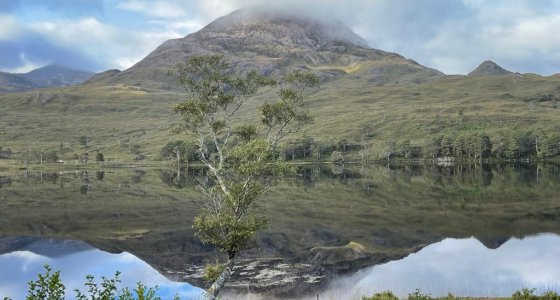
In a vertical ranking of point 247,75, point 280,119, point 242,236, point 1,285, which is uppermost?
point 247,75

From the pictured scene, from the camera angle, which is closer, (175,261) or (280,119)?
(280,119)

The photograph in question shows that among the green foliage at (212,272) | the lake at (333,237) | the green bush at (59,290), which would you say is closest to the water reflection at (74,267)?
the lake at (333,237)

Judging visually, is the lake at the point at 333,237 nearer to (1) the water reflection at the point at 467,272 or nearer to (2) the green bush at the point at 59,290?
(1) the water reflection at the point at 467,272

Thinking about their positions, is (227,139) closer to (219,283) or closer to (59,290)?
(219,283)

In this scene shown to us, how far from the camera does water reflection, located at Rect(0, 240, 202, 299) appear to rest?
1935 inches

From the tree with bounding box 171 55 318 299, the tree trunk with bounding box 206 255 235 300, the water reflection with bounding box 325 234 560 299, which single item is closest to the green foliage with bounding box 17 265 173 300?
the tree trunk with bounding box 206 255 235 300

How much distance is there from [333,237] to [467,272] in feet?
76.3

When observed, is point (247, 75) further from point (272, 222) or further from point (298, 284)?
point (272, 222)

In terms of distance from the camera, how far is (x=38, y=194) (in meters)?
136

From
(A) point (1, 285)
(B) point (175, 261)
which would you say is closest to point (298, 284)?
(B) point (175, 261)

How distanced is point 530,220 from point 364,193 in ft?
154

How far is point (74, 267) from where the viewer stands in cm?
5925

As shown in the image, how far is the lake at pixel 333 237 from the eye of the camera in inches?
1996

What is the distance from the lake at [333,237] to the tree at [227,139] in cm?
757
